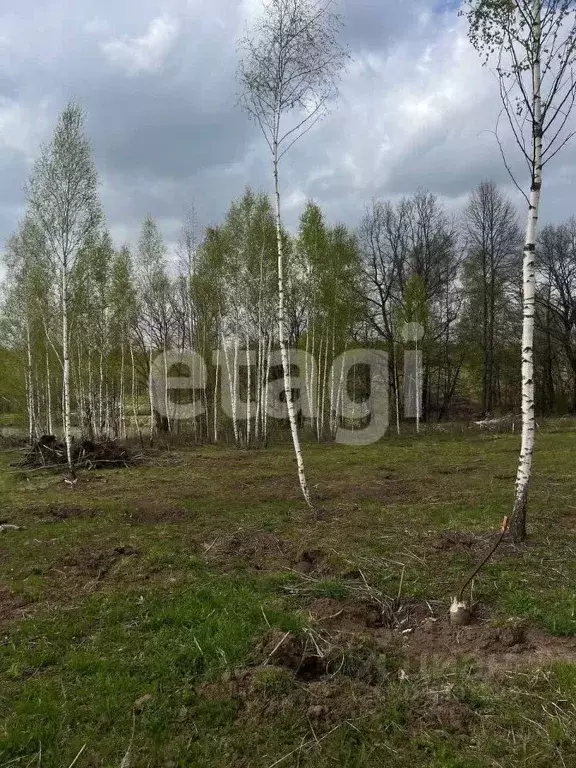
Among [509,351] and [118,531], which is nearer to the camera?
[118,531]

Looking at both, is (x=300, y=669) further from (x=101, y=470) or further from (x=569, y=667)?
(x=101, y=470)

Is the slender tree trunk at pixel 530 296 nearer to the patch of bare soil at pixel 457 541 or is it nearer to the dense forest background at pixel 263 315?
the patch of bare soil at pixel 457 541

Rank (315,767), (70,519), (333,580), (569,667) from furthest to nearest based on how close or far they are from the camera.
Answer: (70,519), (333,580), (569,667), (315,767)

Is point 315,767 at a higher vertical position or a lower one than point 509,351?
lower

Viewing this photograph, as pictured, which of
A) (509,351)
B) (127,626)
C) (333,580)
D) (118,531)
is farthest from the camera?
(509,351)

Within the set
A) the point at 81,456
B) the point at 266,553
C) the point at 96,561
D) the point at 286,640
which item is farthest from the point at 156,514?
the point at 81,456

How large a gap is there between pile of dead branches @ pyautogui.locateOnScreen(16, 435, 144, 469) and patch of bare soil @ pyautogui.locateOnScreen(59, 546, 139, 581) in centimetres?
824

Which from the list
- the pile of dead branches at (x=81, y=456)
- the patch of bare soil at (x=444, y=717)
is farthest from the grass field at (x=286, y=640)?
the pile of dead branches at (x=81, y=456)

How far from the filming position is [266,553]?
607 centimetres

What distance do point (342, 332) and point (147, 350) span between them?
32.4ft

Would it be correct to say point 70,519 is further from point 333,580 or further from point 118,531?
point 333,580

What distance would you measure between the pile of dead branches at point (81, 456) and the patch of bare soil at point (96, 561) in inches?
324

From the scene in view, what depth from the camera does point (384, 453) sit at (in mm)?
16203

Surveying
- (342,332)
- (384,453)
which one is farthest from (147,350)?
(384,453)
